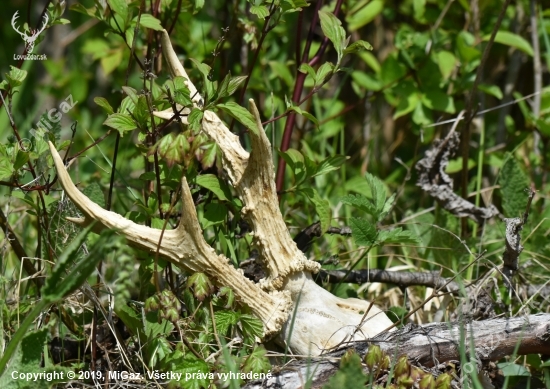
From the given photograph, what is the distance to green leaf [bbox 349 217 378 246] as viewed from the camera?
2227mm

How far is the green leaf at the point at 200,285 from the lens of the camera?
6.01 ft

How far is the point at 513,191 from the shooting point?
284 centimetres

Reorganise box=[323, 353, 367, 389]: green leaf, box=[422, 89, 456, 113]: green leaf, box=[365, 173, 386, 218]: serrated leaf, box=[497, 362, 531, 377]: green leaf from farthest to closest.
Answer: box=[422, 89, 456, 113]: green leaf < box=[365, 173, 386, 218]: serrated leaf < box=[497, 362, 531, 377]: green leaf < box=[323, 353, 367, 389]: green leaf

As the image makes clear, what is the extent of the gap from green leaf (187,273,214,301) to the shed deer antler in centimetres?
6

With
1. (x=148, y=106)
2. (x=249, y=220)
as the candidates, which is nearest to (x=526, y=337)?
(x=249, y=220)

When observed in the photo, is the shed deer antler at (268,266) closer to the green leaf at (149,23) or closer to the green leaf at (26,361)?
the green leaf at (149,23)

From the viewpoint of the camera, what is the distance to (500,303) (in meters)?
2.34

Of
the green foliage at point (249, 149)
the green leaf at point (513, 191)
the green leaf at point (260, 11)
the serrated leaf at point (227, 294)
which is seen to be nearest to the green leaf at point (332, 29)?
the green foliage at point (249, 149)

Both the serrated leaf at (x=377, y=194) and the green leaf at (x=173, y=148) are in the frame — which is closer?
the green leaf at (x=173, y=148)

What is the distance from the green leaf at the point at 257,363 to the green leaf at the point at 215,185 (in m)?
0.47

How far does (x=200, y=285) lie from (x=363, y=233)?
617 millimetres

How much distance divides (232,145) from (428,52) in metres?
1.54

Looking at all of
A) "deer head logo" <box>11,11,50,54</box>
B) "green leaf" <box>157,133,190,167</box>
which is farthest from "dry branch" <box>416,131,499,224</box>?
"deer head logo" <box>11,11,50,54</box>

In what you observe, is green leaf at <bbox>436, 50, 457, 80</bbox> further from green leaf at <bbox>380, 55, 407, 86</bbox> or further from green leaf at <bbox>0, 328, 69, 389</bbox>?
green leaf at <bbox>0, 328, 69, 389</bbox>
